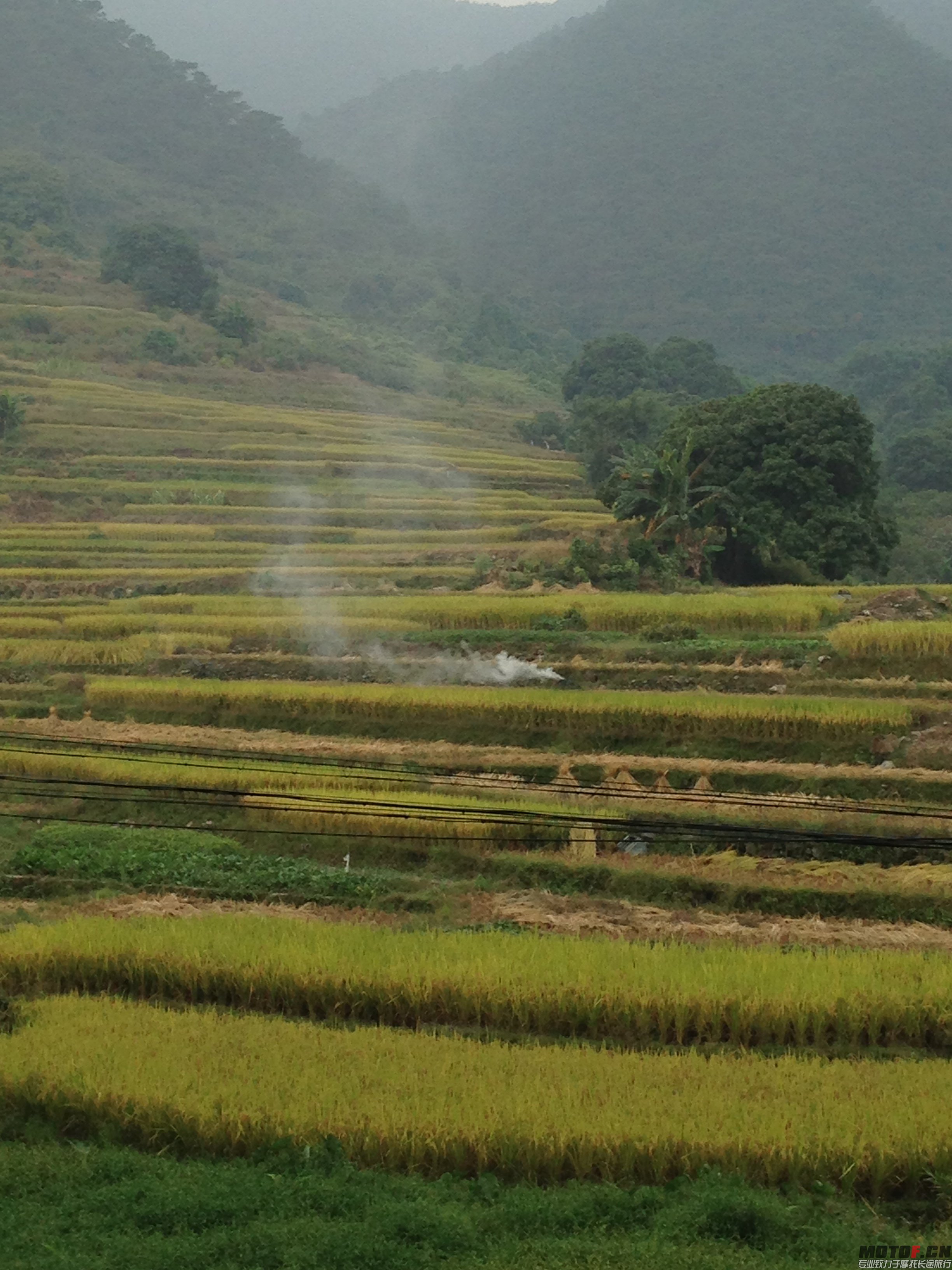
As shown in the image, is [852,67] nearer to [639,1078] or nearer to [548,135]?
[548,135]

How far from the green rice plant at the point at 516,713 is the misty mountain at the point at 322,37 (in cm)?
13413

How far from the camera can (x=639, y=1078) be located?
26.1ft

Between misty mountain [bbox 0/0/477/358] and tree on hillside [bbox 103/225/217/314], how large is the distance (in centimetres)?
1645

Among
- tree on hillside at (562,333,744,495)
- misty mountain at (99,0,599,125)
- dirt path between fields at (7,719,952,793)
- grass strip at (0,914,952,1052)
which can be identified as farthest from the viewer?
misty mountain at (99,0,599,125)

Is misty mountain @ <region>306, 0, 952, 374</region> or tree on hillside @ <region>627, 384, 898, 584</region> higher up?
misty mountain @ <region>306, 0, 952, 374</region>

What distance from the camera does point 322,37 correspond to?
156 m

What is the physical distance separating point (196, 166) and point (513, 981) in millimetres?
87663

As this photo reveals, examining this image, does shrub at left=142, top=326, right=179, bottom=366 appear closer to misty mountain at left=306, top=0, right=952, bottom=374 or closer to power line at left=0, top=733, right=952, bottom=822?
power line at left=0, top=733, right=952, bottom=822

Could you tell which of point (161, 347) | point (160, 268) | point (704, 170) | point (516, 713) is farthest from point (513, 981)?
point (704, 170)

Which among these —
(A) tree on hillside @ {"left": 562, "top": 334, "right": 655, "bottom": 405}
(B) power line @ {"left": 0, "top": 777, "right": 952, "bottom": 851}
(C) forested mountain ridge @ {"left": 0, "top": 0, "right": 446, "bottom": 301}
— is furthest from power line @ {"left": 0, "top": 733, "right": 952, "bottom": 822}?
(C) forested mountain ridge @ {"left": 0, "top": 0, "right": 446, "bottom": 301}

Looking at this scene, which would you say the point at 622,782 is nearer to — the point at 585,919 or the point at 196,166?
the point at 585,919

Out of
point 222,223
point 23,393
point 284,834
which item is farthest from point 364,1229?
point 222,223

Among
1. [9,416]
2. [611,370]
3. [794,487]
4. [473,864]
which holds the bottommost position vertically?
[473,864]

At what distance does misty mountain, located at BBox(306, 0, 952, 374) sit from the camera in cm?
9438
